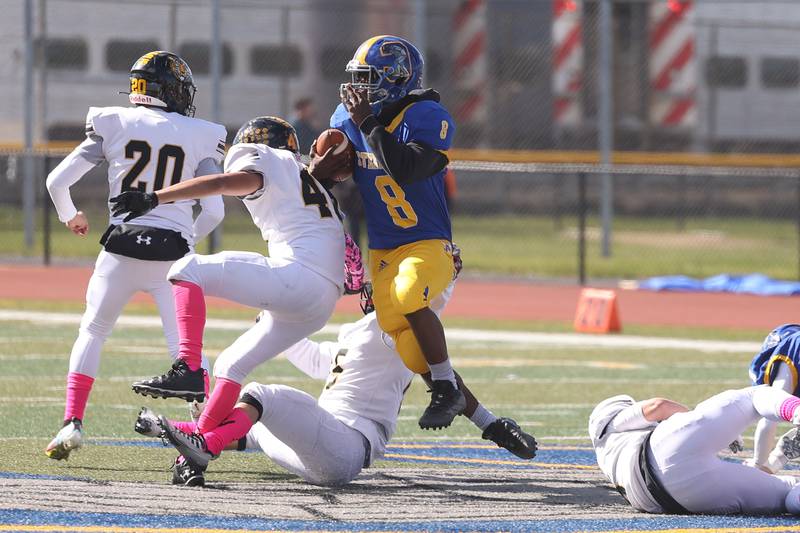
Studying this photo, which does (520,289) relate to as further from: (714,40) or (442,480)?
(442,480)

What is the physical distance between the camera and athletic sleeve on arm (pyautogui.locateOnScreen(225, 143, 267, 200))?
634 centimetres

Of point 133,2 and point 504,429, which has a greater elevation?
point 133,2

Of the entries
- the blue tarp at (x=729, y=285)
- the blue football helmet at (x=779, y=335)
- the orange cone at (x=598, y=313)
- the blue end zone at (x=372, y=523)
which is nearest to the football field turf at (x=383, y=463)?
the blue end zone at (x=372, y=523)

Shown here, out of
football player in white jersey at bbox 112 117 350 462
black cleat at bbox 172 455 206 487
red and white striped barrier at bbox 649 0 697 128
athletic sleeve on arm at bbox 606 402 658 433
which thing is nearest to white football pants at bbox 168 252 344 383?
football player in white jersey at bbox 112 117 350 462

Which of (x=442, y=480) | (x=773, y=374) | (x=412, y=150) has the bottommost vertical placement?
(x=442, y=480)

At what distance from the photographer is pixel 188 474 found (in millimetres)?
6250

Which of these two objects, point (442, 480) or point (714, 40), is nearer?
point (442, 480)

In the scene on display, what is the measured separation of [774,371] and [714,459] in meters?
0.73

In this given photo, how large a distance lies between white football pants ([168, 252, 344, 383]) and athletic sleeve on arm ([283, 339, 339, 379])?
18.0 inches

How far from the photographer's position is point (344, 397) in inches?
260

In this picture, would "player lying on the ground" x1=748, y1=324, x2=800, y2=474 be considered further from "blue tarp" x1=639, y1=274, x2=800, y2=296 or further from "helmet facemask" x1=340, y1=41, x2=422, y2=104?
"blue tarp" x1=639, y1=274, x2=800, y2=296

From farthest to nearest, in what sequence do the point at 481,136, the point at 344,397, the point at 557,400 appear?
1. the point at 481,136
2. the point at 557,400
3. the point at 344,397

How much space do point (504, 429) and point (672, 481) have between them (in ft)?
3.41

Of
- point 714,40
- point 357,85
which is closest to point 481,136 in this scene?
point 714,40
